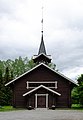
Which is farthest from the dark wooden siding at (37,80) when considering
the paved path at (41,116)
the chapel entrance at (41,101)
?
the paved path at (41,116)

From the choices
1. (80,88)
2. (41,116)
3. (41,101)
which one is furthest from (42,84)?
(41,116)

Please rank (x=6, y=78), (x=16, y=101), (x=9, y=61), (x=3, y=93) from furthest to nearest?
(x=9, y=61), (x=6, y=78), (x=3, y=93), (x=16, y=101)

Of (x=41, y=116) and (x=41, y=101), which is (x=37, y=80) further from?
(x=41, y=116)

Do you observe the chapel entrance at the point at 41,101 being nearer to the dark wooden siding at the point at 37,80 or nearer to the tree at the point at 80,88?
the dark wooden siding at the point at 37,80

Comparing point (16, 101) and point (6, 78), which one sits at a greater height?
point (6, 78)

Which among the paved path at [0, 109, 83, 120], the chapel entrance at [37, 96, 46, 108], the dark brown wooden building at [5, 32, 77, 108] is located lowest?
the paved path at [0, 109, 83, 120]

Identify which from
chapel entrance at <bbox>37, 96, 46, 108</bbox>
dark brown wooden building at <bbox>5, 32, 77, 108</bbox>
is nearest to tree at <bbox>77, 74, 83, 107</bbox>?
dark brown wooden building at <bbox>5, 32, 77, 108</bbox>

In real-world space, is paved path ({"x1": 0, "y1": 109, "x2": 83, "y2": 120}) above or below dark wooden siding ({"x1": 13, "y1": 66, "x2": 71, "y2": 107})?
below

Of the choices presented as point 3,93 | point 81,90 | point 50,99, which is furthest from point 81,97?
point 3,93

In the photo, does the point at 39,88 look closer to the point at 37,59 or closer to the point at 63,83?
the point at 63,83

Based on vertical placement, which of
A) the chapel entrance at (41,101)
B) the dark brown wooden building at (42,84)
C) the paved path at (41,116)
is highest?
the dark brown wooden building at (42,84)

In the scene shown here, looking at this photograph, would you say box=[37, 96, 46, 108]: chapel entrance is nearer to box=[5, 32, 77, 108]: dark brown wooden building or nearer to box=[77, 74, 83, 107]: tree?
box=[5, 32, 77, 108]: dark brown wooden building

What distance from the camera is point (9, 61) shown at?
99.6 metres

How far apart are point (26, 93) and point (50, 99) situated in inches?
143
